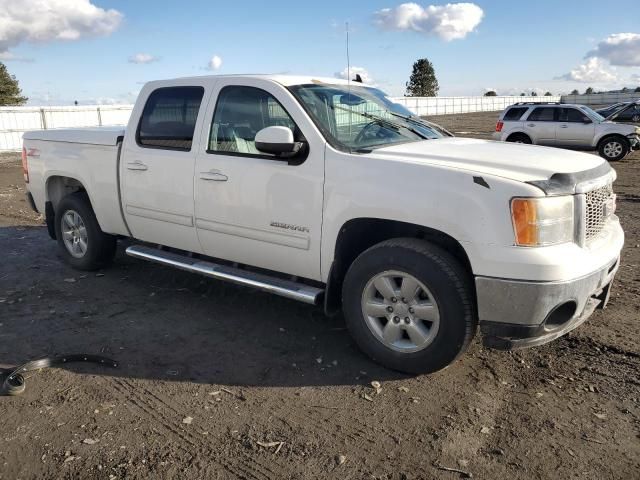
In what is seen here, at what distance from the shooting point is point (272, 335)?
4527 mm

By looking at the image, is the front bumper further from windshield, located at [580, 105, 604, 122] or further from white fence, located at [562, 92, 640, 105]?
white fence, located at [562, 92, 640, 105]

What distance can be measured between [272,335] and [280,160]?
4.54 ft

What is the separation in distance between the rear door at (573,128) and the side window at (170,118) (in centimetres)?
1534

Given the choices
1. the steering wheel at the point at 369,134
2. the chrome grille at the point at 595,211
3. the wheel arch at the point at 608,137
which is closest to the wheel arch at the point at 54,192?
the steering wheel at the point at 369,134

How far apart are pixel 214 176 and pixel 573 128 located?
15798mm

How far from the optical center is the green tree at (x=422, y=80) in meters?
80.5

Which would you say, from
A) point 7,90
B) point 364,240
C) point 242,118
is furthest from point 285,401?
point 7,90

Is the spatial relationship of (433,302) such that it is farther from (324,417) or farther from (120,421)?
(120,421)

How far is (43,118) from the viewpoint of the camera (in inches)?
921

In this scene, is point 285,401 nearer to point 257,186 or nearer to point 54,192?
point 257,186

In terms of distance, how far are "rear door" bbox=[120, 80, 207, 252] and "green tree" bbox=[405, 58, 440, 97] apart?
78711 millimetres

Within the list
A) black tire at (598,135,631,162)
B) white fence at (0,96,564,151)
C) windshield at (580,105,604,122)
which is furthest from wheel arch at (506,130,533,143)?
white fence at (0,96,564,151)

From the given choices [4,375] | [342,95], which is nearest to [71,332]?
[4,375]

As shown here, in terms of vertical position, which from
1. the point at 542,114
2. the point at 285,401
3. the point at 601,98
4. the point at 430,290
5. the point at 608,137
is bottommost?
the point at 285,401
